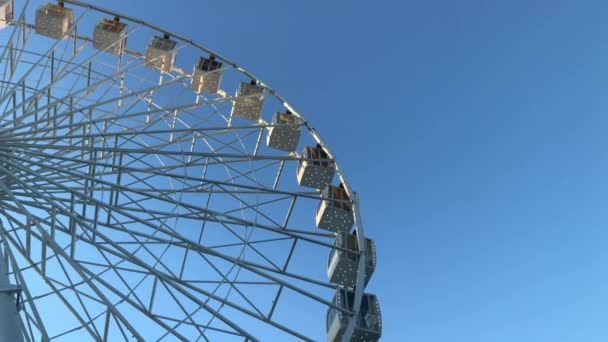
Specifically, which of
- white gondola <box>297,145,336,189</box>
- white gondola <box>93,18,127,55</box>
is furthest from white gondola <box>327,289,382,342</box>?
white gondola <box>93,18,127,55</box>

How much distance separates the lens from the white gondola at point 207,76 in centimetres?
1961

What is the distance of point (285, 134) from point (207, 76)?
321 cm

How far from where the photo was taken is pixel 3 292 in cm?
905

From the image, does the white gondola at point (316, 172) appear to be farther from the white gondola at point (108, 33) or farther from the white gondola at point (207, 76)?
the white gondola at point (108, 33)

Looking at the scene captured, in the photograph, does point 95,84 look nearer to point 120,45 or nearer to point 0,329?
point 120,45

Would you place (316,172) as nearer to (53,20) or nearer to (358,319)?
(358,319)

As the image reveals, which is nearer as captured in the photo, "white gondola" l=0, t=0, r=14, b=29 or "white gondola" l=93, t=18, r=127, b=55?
"white gondola" l=0, t=0, r=14, b=29

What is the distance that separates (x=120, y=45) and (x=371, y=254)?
9.83 meters

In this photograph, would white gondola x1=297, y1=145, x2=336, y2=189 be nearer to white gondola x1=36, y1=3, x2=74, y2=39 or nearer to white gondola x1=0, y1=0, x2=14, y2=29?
white gondola x1=36, y1=3, x2=74, y2=39

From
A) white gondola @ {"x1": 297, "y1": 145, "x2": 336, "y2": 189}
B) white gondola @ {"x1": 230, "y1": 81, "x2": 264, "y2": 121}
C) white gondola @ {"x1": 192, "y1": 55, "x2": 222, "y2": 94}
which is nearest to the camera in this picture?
white gondola @ {"x1": 297, "y1": 145, "x2": 336, "y2": 189}

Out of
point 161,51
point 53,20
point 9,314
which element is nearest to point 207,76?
point 161,51

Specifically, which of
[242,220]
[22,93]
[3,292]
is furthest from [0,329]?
[22,93]

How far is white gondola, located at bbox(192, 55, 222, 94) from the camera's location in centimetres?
1961

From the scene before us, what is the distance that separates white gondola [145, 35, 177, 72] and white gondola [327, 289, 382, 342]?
907cm
